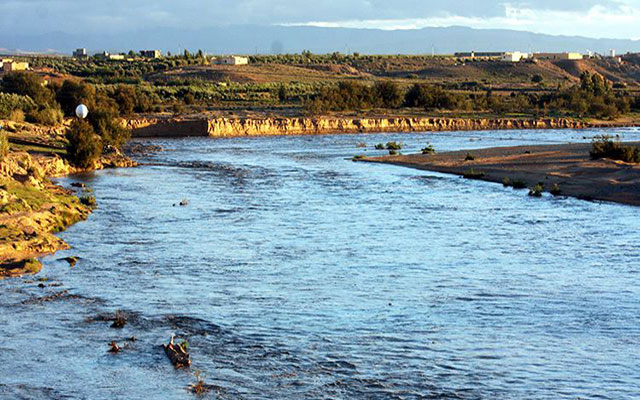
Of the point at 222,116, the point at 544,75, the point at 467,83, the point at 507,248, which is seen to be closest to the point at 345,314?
the point at 507,248

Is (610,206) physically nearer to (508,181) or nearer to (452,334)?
(508,181)

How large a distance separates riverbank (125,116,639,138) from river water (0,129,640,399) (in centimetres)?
3052

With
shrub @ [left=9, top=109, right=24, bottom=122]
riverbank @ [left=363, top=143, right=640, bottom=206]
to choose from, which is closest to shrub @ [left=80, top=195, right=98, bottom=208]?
riverbank @ [left=363, top=143, right=640, bottom=206]

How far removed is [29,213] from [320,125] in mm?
42554

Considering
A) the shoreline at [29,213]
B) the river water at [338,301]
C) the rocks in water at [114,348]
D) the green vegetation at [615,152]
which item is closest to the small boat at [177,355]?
the river water at [338,301]

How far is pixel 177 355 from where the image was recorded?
1206 centimetres

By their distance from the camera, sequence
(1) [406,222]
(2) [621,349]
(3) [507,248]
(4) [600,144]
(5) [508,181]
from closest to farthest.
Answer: (2) [621,349] → (3) [507,248] → (1) [406,222] → (5) [508,181] → (4) [600,144]

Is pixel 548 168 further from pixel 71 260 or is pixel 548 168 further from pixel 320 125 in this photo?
pixel 320 125

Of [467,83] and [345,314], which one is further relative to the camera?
[467,83]

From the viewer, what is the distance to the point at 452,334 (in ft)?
43.9

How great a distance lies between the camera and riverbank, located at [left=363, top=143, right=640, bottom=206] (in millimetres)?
29719

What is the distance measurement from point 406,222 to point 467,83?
304ft

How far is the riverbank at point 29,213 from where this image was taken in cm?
1827

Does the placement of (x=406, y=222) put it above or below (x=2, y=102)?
below
